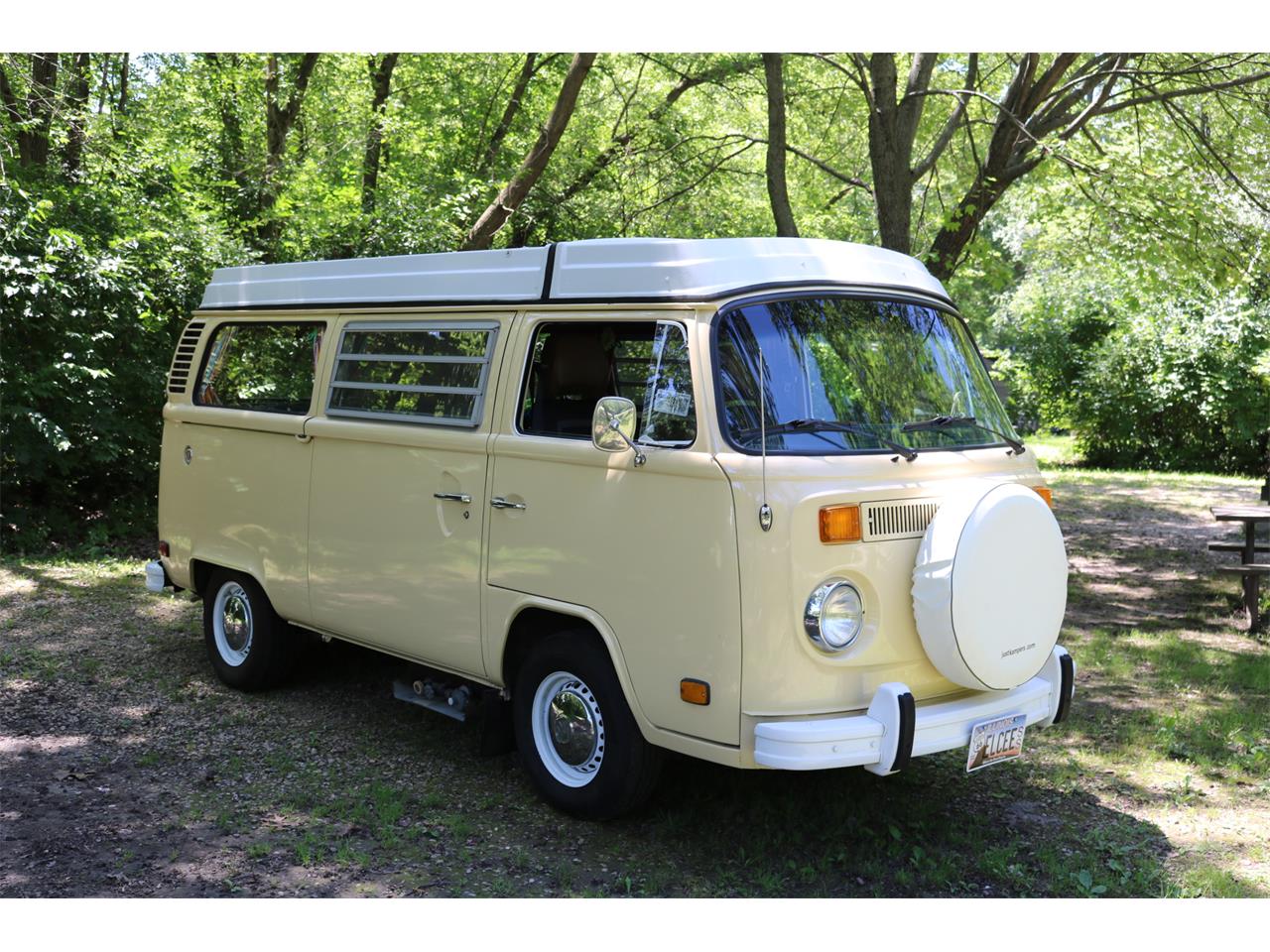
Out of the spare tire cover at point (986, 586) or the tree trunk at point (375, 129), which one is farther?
the tree trunk at point (375, 129)

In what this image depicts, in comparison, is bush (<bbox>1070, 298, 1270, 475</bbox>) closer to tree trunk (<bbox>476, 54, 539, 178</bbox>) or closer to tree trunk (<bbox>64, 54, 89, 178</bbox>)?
tree trunk (<bbox>476, 54, 539, 178</bbox>)

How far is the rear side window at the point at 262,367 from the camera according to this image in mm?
6582

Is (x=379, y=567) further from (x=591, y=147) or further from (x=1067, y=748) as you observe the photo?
(x=591, y=147)

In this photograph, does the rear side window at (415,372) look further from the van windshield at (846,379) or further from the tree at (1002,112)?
the tree at (1002,112)

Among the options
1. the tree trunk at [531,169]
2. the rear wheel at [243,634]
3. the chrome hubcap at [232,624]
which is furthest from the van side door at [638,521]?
the tree trunk at [531,169]

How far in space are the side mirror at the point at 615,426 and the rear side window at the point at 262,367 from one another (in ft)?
7.76

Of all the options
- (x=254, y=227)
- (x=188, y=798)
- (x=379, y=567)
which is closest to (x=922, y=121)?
(x=254, y=227)

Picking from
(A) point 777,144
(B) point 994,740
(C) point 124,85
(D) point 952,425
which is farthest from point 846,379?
(C) point 124,85

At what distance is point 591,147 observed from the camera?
51.4 feet

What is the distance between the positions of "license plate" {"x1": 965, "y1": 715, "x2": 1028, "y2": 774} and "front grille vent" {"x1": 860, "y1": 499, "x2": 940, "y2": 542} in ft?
2.65

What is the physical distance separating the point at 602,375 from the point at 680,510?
4.40ft

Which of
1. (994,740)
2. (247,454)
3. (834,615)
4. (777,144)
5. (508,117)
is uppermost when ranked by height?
(508,117)

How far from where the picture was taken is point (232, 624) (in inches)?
284

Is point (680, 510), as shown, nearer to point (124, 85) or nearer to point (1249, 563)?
point (1249, 563)
